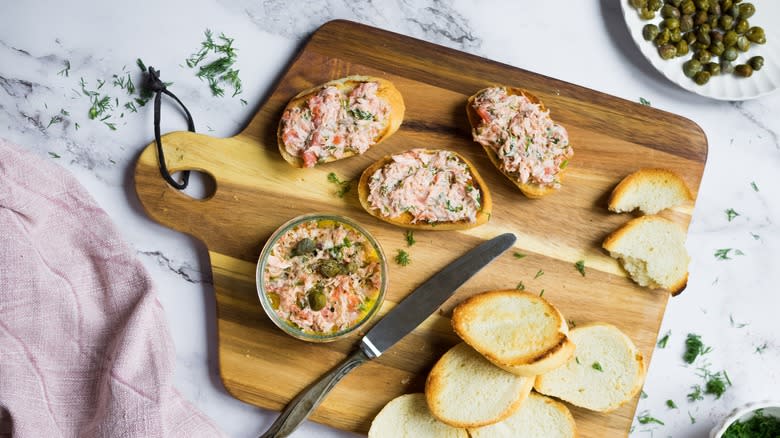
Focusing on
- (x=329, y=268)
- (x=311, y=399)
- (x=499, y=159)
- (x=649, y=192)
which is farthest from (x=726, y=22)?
(x=311, y=399)

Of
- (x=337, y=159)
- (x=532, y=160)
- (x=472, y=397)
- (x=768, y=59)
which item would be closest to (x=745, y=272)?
(x=768, y=59)

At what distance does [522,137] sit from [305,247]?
3.89 feet

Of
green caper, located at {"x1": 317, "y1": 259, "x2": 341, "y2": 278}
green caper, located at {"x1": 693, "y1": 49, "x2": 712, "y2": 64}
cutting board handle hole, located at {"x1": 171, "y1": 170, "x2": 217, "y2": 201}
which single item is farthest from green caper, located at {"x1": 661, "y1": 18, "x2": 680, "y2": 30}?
cutting board handle hole, located at {"x1": 171, "y1": 170, "x2": 217, "y2": 201}

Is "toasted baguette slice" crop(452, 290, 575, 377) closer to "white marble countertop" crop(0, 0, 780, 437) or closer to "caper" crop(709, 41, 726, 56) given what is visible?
"white marble countertop" crop(0, 0, 780, 437)

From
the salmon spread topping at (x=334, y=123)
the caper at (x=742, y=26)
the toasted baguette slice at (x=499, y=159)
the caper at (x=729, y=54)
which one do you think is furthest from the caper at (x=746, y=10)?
the salmon spread topping at (x=334, y=123)

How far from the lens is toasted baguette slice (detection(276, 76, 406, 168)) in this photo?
3.29 meters

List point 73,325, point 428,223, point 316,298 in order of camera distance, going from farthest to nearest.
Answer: point 73,325 < point 428,223 < point 316,298

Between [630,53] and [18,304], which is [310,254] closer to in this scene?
[18,304]

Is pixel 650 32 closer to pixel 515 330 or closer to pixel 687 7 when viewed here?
pixel 687 7

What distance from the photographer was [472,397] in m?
3.25

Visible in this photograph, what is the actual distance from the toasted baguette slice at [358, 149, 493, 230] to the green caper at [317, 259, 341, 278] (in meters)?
0.32

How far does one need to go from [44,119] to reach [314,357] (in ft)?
6.42

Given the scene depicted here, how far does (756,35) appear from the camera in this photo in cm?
351

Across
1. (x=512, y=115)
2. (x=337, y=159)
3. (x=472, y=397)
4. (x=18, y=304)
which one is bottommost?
(x=472, y=397)
